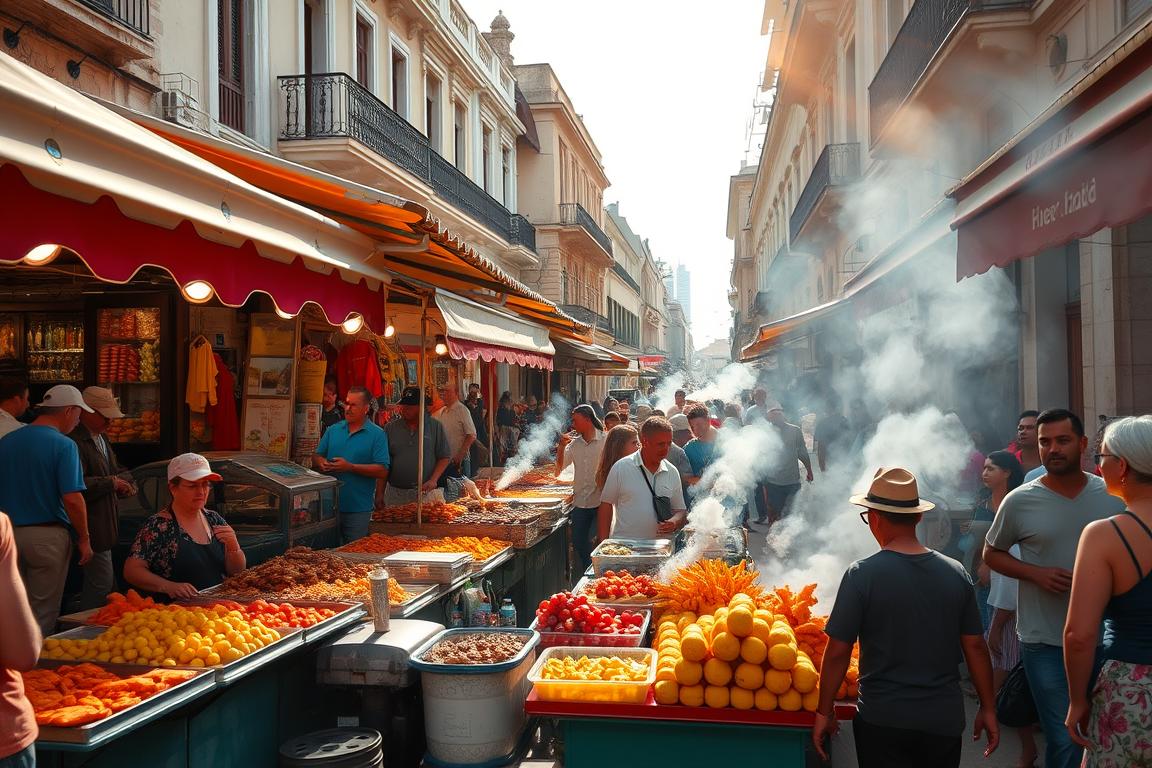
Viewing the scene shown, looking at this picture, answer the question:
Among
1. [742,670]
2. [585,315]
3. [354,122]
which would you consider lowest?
[742,670]

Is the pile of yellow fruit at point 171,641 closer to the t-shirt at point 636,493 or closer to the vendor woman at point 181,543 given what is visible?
the vendor woman at point 181,543

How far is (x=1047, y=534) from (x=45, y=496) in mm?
6019

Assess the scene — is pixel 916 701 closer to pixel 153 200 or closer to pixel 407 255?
pixel 153 200

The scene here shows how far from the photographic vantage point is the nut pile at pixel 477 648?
4398 mm

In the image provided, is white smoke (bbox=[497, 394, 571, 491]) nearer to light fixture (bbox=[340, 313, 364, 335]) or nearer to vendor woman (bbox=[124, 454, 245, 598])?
light fixture (bbox=[340, 313, 364, 335])

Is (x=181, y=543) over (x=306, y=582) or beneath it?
over

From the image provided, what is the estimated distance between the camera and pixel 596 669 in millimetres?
4109

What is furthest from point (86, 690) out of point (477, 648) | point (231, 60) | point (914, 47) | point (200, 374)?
Answer: point (914, 47)

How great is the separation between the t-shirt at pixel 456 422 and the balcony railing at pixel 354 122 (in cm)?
558

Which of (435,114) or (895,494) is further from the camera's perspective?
(435,114)

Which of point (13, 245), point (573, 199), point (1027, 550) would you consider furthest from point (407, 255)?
point (573, 199)

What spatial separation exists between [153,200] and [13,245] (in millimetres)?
530

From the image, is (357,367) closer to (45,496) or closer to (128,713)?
(45,496)

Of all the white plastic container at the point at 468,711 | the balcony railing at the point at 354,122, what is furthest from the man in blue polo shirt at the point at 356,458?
the balcony railing at the point at 354,122
